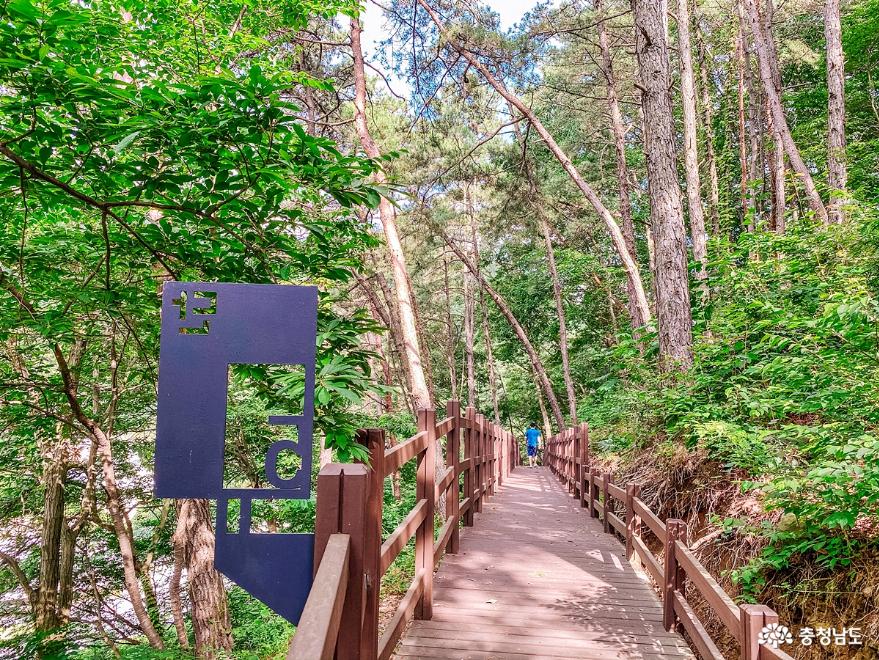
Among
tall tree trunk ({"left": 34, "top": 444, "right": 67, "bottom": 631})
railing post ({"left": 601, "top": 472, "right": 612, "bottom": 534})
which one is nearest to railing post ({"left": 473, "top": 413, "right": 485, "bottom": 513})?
railing post ({"left": 601, "top": 472, "right": 612, "bottom": 534})

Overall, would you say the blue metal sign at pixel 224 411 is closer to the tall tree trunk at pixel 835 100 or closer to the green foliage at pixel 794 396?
the green foliage at pixel 794 396

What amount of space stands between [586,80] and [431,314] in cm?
1445

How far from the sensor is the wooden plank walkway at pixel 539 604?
132 inches

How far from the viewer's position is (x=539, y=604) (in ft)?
13.6

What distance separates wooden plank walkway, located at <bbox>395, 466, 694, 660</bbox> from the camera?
3357 millimetres

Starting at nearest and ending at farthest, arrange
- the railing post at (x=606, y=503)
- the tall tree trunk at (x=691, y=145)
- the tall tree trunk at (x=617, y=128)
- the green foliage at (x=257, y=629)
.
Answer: the railing post at (x=606, y=503) → the green foliage at (x=257, y=629) → the tall tree trunk at (x=691, y=145) → the tall tree trunk at (x=617, y=128)

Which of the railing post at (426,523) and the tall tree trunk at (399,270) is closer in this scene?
the railing post at (426,523)

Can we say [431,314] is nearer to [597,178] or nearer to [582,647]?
[597,178]

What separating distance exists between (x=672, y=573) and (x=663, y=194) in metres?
5.31

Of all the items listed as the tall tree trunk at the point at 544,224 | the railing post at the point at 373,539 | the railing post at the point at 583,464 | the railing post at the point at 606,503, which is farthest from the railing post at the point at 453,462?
the tall tree trunk at the point at 544,224

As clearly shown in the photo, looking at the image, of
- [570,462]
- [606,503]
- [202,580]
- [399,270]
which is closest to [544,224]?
[570,462]

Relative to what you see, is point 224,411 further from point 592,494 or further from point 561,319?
point 561,319

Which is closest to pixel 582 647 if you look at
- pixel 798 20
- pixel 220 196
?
pixel 220 196

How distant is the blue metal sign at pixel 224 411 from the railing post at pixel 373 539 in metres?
0.44
